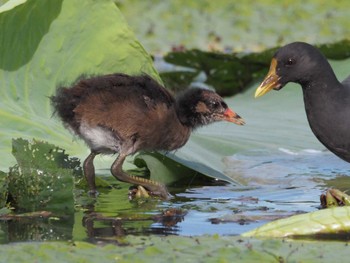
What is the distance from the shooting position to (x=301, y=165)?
211 inches

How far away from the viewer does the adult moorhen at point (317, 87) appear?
479 centimetres

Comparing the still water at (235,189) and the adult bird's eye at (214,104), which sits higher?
the adult bird's eye at (214,104)

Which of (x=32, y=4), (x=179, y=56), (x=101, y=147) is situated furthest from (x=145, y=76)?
(x=179, y=56)

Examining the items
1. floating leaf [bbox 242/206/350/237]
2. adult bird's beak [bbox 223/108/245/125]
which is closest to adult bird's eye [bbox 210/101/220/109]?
adult bird's beak [bbox 223/108/245/125]

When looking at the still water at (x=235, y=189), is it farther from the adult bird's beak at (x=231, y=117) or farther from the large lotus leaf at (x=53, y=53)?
the large lotus leaf at (x=53, y=53)

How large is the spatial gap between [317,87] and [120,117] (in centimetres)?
98

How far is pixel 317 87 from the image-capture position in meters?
4.87

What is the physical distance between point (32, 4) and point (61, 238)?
6.05 feet

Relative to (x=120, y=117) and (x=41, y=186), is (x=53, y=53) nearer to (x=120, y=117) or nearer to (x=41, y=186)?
(x=120, y=117)

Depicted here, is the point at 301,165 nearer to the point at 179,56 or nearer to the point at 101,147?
the point at 101,147

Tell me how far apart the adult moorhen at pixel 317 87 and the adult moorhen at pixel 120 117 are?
0.48 meters

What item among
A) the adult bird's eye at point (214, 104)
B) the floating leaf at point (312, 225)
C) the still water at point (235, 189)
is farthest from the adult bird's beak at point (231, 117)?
the floating leaf at point (312, 225)

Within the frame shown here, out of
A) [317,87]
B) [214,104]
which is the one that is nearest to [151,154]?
[214,104]

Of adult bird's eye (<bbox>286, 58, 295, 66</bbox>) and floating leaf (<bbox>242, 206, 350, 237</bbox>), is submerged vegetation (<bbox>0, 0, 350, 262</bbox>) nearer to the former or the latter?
floating leaf (<bbox>242, 206, 350, 237</bbox>)
